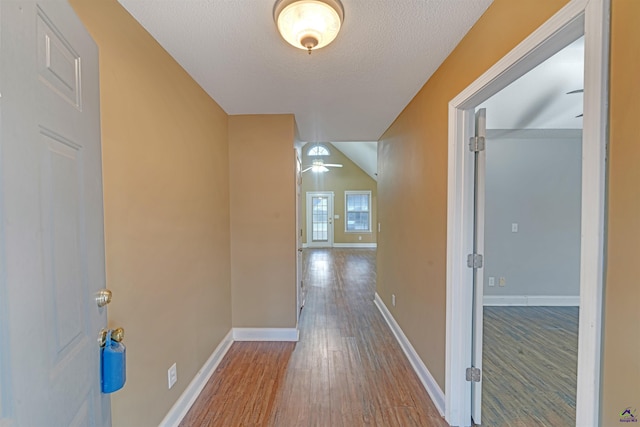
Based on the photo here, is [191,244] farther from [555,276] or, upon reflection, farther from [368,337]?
[555,276]

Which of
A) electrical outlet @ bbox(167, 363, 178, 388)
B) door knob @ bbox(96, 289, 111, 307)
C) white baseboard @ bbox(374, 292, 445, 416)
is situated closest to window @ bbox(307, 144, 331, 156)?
white baseboard @ bbox(374, 292, 445, 416)

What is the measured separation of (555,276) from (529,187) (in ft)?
4.38

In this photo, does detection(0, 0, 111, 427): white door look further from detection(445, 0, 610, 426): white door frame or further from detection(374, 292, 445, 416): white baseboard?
detection(374, 292, 445, 416): white baseboard

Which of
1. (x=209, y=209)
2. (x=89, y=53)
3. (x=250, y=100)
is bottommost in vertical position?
(x=209, y=209)

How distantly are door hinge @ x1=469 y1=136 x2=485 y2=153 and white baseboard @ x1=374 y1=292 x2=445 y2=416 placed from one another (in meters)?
Answer: 1.67

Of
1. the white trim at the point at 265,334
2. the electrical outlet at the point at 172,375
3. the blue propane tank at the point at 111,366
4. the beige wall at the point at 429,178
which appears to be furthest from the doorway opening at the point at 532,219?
the blue propane tank at the point at 111,366

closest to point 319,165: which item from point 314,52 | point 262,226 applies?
point 262,226

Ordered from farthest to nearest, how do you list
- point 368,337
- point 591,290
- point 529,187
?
point 529,187 < point 368,337 < point 591,290

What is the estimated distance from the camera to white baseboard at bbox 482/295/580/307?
3785 millimetres

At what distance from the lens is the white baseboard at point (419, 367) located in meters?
1.89

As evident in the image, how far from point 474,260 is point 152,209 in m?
1.98

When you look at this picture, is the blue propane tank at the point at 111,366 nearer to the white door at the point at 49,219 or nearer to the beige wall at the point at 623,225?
the white door at the point at 49,219

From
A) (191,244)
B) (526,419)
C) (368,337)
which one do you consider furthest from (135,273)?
(526,419)

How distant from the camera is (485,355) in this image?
8.47 feet
